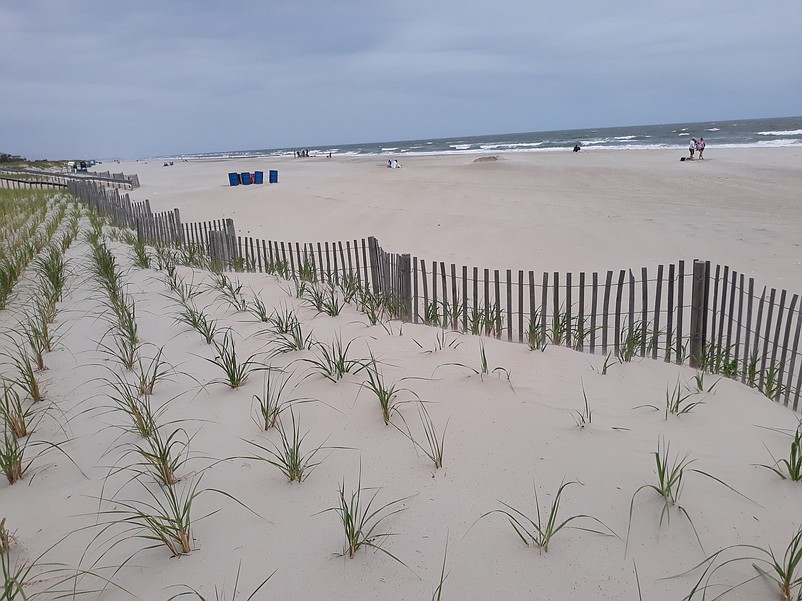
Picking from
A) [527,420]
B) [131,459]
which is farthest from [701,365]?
[131,459]

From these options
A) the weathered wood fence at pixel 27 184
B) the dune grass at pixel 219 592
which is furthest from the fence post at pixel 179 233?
the weathered wood fence at pixel 27 184

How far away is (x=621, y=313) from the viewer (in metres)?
6.14

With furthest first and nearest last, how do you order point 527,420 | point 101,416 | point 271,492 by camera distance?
point 101,416, point 527,420, point 271,492

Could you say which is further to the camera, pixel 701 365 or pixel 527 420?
pixel 701 365

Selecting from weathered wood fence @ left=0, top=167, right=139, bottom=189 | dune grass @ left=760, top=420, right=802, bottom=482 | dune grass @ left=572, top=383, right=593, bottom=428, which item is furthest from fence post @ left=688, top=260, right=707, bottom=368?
weathered wood fence @ left=0, top=167, right=139, bottom=189

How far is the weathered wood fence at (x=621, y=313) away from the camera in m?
4.19

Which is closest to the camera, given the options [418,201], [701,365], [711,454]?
[711,454]

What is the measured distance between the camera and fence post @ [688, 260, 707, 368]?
175 inches

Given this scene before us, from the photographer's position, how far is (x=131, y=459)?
291 centimetres

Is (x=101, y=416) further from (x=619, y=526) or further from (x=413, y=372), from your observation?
(x=619, y=526)

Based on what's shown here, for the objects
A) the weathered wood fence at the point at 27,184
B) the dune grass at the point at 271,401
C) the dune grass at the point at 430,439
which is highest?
the weathered wood fence at the point at 27,184

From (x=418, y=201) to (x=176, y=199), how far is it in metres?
11.3

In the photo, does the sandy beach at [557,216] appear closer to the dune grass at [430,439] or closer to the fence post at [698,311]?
the fence post at [698,311]

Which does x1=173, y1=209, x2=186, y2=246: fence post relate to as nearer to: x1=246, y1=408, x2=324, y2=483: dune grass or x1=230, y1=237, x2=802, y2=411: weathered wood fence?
x1=230, y1=237, x2=802, y2=411: weathered wood fence
